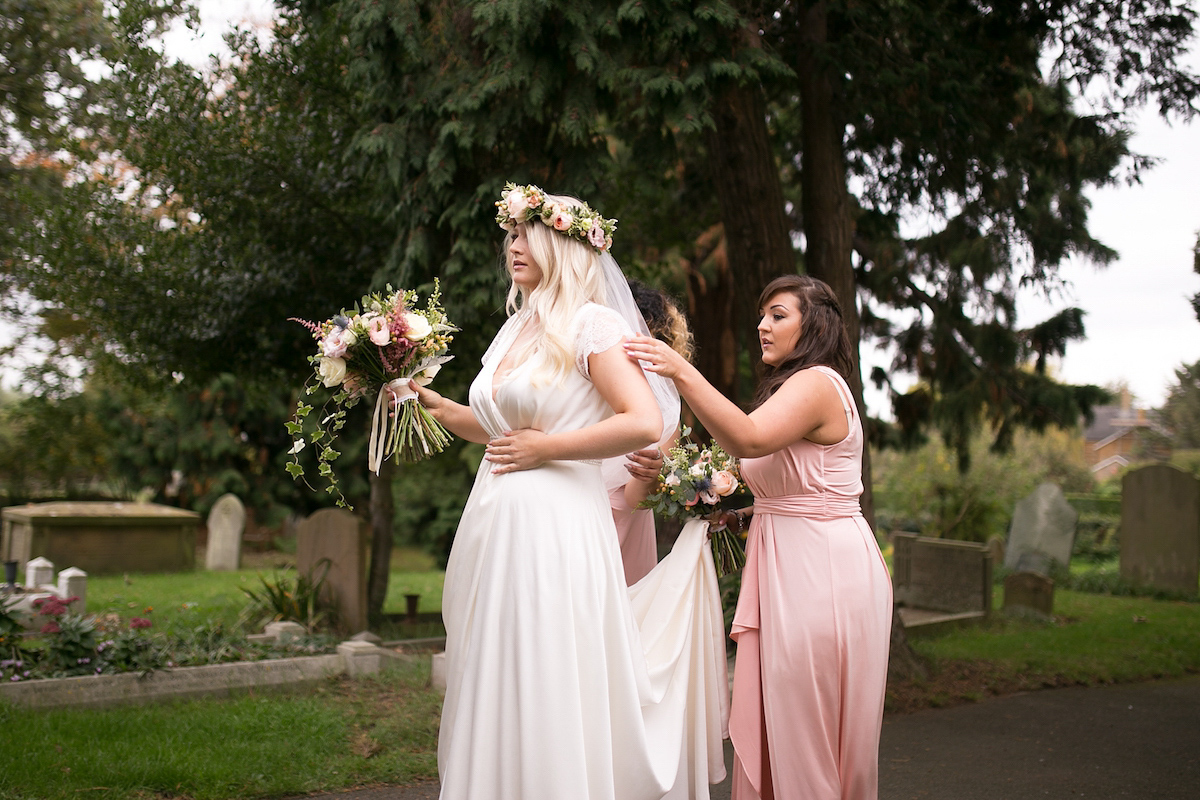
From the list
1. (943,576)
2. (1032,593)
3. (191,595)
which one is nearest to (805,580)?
(943,576)

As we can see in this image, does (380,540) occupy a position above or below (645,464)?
below

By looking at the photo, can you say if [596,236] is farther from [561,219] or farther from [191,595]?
[191,595]

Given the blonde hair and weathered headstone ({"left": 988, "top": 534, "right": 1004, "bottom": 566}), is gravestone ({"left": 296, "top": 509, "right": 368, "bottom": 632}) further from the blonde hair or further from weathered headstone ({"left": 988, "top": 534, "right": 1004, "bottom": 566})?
weathered headstone ({"left": 988, "top": 534, "right": 1004, "bottom": 566})

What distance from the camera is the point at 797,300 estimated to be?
137 inches

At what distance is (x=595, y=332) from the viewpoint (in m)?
3.16

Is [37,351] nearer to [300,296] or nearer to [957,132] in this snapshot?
[300,296]

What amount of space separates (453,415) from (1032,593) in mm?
9370

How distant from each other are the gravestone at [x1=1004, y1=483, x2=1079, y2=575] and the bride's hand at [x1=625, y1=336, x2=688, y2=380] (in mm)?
13029

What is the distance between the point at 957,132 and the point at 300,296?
620 centimetres

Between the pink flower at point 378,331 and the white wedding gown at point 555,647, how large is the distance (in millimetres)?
362

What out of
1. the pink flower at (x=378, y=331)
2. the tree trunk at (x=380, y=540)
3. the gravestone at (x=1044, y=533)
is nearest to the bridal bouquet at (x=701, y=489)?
the pink flower at (x=378, y=331)

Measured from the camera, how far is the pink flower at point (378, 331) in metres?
3.25

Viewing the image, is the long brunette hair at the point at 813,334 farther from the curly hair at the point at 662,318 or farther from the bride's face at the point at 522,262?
the curly hair at the point at 662,318

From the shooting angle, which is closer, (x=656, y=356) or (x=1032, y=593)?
(x=656, y=356)
